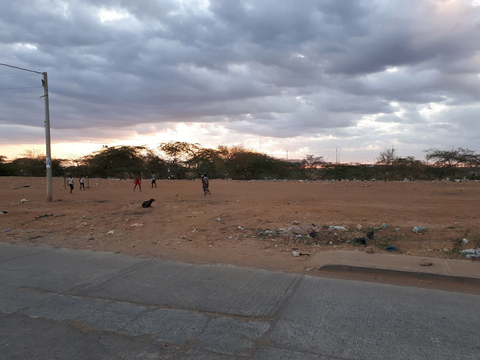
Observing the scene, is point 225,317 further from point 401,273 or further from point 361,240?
point 361,240

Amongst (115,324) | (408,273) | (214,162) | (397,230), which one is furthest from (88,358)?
(214,162)

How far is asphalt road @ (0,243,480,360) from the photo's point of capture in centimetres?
373

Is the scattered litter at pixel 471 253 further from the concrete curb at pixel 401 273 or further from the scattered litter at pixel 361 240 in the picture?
the scattered litter at pixel 361 240

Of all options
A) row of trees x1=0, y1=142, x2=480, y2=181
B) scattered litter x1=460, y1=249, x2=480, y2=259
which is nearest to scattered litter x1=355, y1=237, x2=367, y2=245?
scattered litter x1=460, y1=249, x2=480, y2=259

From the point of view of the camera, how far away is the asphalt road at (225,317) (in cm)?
373

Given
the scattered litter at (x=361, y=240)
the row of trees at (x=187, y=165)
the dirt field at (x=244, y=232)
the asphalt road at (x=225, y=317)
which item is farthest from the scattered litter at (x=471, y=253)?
the row of trees at (x=187, y=165)

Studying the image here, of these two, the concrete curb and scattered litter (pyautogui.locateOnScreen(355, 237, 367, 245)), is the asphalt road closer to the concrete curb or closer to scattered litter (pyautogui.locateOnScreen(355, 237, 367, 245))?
the concrete curb

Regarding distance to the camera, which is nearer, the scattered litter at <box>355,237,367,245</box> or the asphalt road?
the asphalt road

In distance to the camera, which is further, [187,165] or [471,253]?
[187,165]

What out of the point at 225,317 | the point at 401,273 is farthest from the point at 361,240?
the point at 225,317

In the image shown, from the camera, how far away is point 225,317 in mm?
4520

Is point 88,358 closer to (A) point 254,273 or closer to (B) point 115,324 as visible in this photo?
(B) point 115,324

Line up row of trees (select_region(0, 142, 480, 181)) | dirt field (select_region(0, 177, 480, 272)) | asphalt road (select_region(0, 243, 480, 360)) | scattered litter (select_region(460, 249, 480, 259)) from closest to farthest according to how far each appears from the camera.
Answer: asphalt road (select_region(0, 243, 480, 360)), scattered litter (select_region(460, 249, 480, 259)), dirt field (select_region(0, 177, 480, 272)), row of trees (select_region(0, 142, 480, 181))

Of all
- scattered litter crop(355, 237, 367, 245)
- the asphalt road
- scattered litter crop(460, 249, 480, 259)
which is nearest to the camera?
the asphalt road
